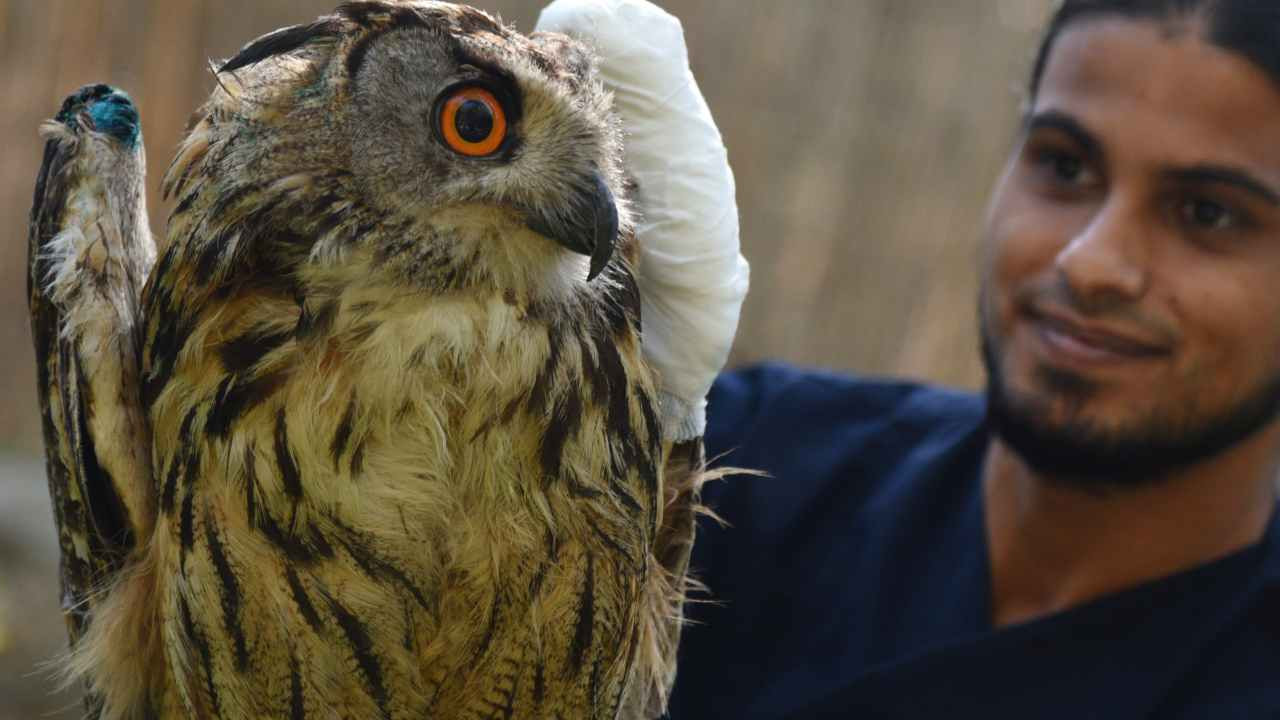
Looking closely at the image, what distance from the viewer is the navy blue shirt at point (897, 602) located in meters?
2.11

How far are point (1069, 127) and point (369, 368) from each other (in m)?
1.27

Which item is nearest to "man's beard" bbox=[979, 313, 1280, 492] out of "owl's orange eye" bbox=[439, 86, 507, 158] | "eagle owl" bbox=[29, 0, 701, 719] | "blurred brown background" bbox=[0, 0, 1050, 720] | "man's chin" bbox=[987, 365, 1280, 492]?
"man's chin" bbox=[987, 365, 1280, 492]

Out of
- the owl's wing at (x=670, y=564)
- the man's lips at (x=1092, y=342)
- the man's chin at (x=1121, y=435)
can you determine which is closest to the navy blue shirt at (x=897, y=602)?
the owl's wing at (x=670, y=564)

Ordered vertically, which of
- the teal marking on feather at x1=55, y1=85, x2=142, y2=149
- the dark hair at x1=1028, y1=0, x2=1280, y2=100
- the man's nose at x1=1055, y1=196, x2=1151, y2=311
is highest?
the dark hair at x1=1028, y1=0, x2=1280, y2=100

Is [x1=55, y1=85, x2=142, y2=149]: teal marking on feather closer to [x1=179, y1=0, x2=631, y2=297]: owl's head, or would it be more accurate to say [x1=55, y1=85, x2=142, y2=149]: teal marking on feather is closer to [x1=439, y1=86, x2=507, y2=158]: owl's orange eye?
[x1=179, y1=0, x2=631, y2=297]: owl's head

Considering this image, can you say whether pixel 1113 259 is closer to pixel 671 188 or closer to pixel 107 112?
pixel 671 188

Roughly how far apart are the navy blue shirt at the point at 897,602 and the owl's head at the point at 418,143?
0.80 m

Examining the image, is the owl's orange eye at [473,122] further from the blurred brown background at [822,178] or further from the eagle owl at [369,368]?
the blurred brown background at [822,178]

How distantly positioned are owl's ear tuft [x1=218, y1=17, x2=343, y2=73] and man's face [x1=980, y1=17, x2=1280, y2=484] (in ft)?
4.01

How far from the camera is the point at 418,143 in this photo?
3.96 feet

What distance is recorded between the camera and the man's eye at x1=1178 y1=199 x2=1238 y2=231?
1842 millimetres

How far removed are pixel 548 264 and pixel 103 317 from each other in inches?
20.5

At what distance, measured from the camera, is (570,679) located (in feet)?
4.49

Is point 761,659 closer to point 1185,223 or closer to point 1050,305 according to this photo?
point 1050,305
